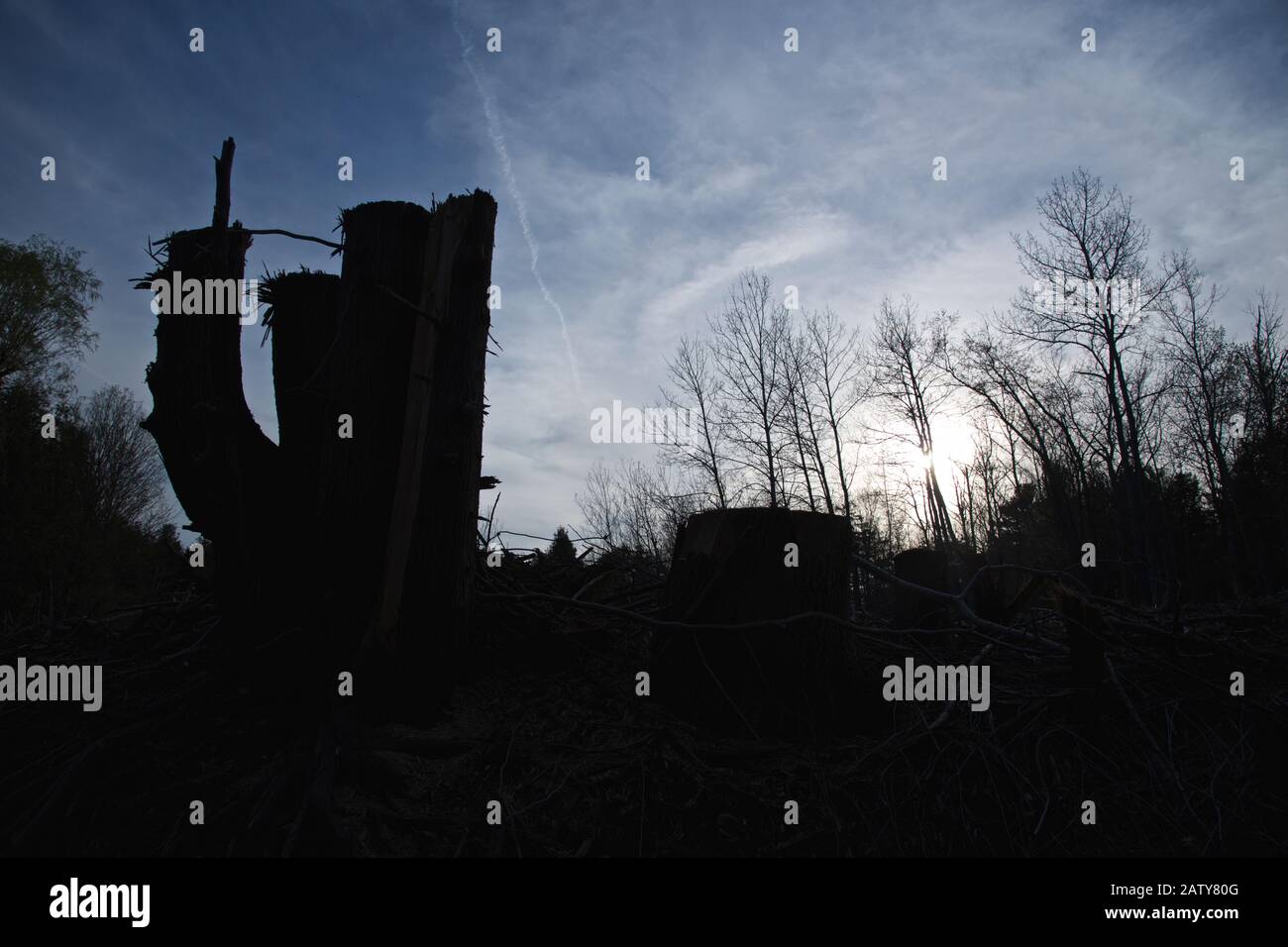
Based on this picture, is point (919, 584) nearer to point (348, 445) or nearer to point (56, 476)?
point (348, 445)

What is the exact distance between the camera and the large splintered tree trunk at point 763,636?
9.77ft

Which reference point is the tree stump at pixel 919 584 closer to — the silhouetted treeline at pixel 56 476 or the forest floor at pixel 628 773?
the forest floor at pixel 628 773

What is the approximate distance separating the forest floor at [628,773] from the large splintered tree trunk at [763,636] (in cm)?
15

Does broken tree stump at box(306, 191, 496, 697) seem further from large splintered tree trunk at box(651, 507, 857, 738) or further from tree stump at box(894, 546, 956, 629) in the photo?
tree stump at box(894, 546, 956, 629)

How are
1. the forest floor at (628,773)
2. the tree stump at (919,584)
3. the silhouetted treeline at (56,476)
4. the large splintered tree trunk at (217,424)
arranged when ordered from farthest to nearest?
the silhouetted treeline at (56,476)
the tree stump at (919,584)
the large splintered tree trunk at (217,424)
the forest floor at (628,773)

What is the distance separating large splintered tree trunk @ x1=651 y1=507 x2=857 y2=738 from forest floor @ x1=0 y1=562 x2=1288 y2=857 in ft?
0.48

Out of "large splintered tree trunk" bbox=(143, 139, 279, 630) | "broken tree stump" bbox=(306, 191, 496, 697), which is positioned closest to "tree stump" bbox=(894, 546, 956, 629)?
"broken tree stump" bbox=(306, 191, 496, 697)

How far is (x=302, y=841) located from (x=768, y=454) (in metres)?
26.1

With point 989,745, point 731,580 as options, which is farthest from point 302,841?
point 989,745

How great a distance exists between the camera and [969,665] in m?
3.18

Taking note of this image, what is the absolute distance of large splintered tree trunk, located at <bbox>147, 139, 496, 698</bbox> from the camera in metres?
2.69

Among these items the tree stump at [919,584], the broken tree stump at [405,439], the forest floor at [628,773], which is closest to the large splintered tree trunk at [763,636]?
the forest floor at [628,773]

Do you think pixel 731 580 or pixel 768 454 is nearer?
pixel 731 580
